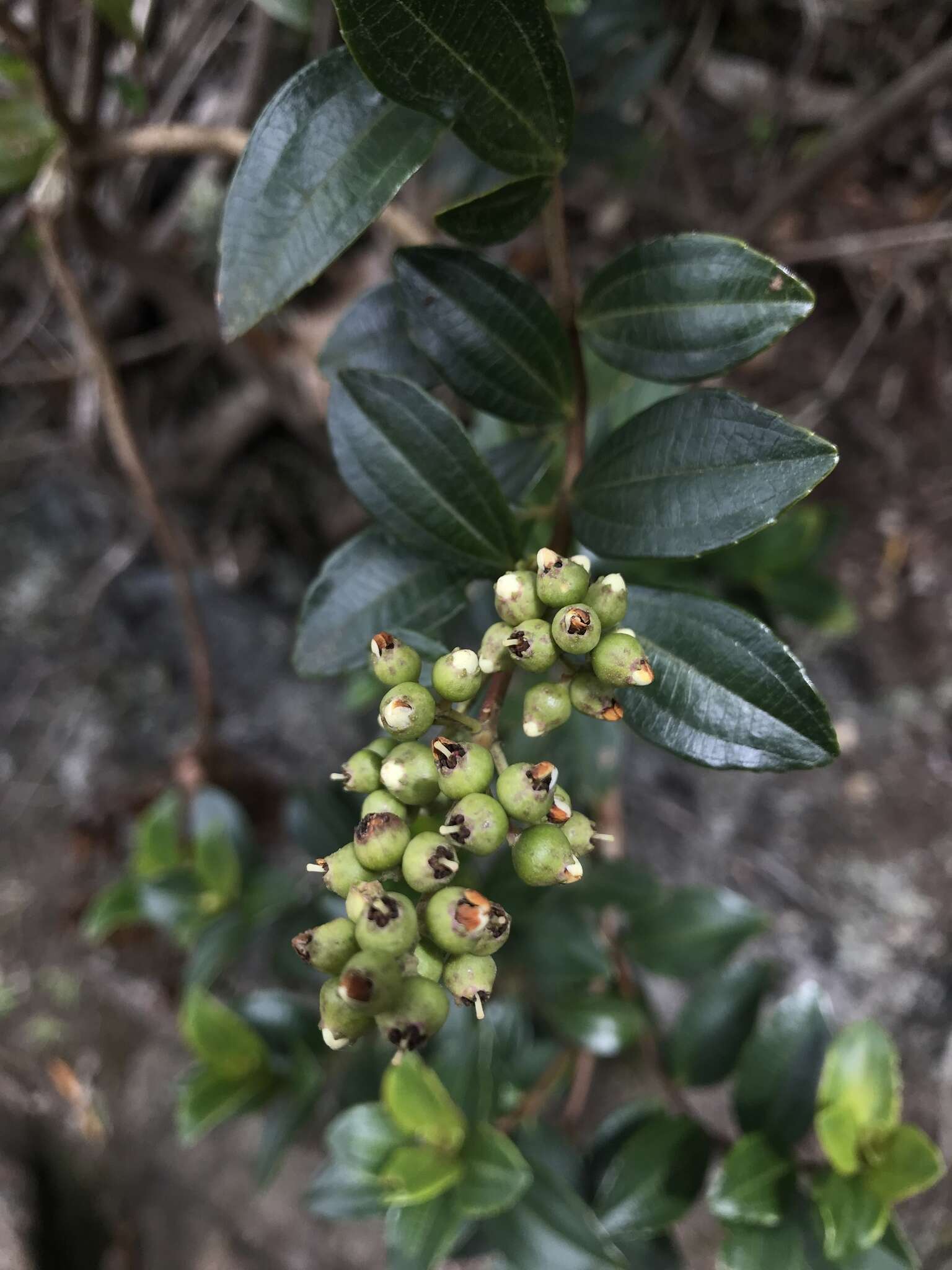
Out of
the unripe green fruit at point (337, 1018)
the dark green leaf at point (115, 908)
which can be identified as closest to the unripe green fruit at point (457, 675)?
the unripe green fruit at point (337, 1018)

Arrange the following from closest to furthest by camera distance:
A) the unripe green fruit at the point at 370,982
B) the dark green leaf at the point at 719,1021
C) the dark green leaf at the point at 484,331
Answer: the unripe green fruit at the point at 370,982 < the dark green leaf at the point at 484,331 < the dark green leaf at the point at 719,1021

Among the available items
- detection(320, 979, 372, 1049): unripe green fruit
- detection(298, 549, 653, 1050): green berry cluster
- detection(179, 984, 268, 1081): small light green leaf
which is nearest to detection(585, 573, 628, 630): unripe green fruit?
detection(298, 549, 653, 1050): green berry cluster

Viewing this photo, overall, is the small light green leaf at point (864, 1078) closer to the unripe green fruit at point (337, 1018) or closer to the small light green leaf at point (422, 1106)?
the small light green leaf at point (422, 1106)

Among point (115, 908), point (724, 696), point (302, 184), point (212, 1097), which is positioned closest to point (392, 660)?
point (724, 696)

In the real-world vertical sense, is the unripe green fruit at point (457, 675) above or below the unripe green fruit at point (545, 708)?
above

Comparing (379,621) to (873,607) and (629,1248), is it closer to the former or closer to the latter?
(629,1248)

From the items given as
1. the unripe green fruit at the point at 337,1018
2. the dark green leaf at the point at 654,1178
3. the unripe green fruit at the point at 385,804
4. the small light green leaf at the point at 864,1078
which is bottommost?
the dark green leaf at the point at 654,1178

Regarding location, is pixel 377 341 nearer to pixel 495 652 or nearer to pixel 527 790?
pixel 495 652
